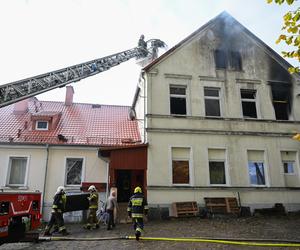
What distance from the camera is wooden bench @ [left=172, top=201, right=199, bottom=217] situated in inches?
507

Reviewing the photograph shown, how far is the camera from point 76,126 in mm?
17594

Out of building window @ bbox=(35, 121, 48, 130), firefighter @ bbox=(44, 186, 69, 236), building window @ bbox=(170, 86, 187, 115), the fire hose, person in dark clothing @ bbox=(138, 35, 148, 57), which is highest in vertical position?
person in dark clothing @ bbox=(138, 35, 148, 57)

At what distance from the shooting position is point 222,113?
49.7 feet

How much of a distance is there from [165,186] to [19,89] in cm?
782

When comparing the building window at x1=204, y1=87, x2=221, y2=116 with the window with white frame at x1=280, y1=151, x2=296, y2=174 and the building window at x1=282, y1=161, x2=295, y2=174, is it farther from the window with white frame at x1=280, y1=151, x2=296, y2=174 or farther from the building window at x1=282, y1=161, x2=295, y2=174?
the building window at x1=282, y1=161, x2=295, y2=174

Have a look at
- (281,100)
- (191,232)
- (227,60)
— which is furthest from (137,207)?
(281,100)

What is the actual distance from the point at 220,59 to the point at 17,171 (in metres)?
12.9

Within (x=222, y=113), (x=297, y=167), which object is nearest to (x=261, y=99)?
(x=222, y=113)

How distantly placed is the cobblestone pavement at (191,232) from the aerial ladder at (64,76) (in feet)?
19.2

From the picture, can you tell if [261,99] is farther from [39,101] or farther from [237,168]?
[39,101]

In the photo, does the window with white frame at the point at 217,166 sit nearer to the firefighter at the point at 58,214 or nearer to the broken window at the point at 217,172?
the broken window at the point at 217,172

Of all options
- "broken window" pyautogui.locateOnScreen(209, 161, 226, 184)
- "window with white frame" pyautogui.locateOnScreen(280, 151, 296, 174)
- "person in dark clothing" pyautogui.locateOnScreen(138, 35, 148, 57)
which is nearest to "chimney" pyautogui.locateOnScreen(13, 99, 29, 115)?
"person in dark clothing" pyautogui.locateOnScreen(138, 35, 148, 57)

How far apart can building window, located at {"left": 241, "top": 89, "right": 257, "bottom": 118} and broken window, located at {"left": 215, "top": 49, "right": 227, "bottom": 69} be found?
183 centimetres

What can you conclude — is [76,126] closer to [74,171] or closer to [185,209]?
[74,171]
